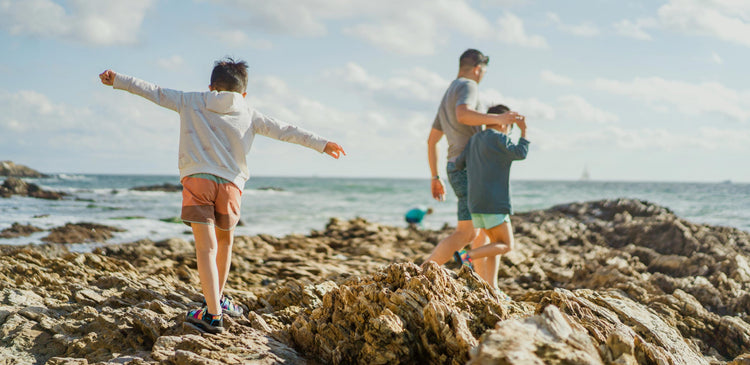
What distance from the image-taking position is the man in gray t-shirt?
14.5ft

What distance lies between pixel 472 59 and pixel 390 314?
2.93m

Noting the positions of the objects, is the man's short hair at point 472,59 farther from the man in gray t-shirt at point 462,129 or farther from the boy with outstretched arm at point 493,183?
the boy with outstretched arm at point 493,183

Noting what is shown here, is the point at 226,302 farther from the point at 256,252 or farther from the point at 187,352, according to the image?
the point at 256,252

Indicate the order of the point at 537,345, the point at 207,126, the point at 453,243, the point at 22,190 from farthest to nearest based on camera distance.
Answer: the point at 22,190
the point at 453,243
the point at 207,126
the point at 537,345

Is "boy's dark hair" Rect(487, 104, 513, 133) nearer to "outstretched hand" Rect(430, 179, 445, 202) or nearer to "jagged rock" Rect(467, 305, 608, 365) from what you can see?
"outstretched hand" Rect(430, 179, 445, 202)

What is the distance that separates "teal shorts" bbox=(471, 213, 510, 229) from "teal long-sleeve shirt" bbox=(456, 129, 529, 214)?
0.16 feet

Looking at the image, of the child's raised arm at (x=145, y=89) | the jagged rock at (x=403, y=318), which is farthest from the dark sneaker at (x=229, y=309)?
the child's raised arm at (x=145, y=89)

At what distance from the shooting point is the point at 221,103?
3.28m

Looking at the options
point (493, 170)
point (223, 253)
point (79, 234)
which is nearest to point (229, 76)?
point (223, 253)

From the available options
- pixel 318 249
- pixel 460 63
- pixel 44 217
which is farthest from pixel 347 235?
pixel 44 217

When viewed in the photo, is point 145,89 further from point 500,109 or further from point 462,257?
point 500,109

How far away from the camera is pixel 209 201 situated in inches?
127

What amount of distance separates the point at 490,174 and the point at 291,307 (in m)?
2.02

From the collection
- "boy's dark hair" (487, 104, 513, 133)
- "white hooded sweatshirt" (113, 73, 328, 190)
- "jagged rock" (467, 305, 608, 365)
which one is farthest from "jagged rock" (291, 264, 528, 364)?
"boy's dark hair" (487, 104, 513, 133)
